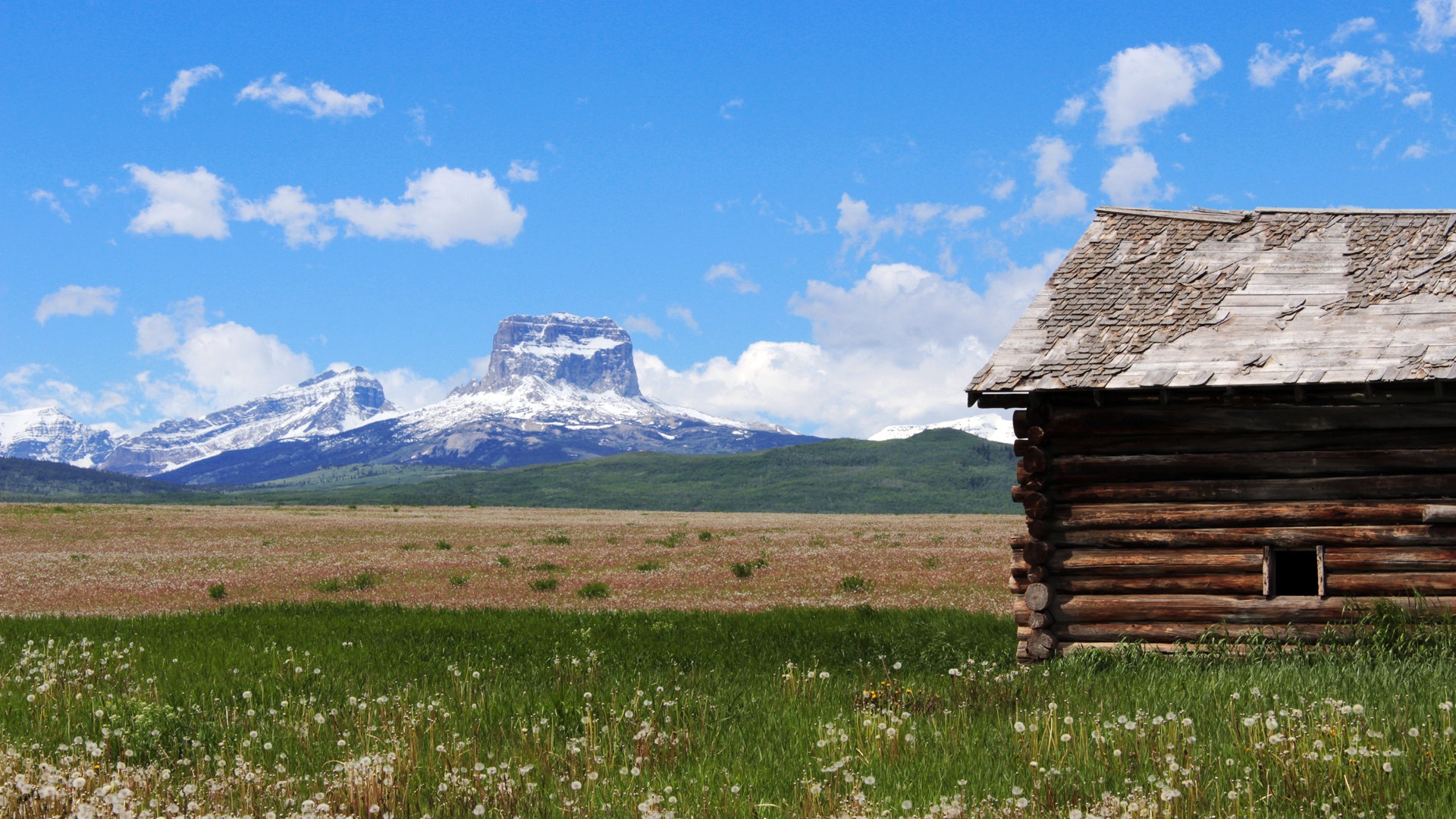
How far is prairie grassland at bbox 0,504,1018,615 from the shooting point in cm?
2584

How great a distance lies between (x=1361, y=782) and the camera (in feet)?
23.7

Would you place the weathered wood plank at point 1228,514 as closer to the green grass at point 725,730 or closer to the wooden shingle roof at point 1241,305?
the green grass at point 725,730

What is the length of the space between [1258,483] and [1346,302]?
3.38 meters

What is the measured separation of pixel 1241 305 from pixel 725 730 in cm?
1091

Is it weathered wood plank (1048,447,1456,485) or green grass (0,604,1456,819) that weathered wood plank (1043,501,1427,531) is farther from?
green grass (0,604,1456,819)

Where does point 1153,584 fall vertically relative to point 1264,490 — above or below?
below

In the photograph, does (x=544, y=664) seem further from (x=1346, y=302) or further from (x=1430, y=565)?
(x=1346, y=302)

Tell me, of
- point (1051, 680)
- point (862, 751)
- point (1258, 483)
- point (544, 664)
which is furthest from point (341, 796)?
point (1258, 483)

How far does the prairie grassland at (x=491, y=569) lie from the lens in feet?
84.8

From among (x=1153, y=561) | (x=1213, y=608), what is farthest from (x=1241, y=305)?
(x=1213, y=608)

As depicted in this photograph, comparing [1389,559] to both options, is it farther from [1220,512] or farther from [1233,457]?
[1233,457]

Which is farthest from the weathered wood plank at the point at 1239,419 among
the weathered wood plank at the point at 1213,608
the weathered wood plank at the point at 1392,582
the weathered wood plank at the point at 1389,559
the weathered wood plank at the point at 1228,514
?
the weathered wood plank at the point at 1213,608

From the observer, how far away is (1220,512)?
47.0 feet

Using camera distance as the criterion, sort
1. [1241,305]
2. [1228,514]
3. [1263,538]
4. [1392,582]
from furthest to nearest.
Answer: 1. [1241,305]
2. [1228,514]
3. [1263,538]
4. [1392,582]
